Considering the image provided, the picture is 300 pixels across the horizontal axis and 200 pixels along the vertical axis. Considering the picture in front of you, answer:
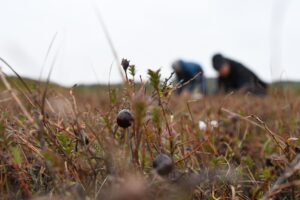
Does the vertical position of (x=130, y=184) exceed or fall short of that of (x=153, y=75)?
it falls short

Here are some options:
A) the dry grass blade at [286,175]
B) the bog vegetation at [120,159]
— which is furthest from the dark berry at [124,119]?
the dry grass blade at [286,175]

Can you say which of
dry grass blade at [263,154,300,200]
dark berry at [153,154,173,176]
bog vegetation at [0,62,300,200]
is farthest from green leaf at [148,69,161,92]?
dry grass blade at [263,154,300,200]

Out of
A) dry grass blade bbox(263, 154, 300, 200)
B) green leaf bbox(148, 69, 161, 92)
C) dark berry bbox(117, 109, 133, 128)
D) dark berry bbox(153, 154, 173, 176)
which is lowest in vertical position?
dry grass blade bbox(263, 154, 300, 200)

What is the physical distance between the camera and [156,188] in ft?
3.26

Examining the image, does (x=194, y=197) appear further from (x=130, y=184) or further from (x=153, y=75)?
(x=130, y=184)

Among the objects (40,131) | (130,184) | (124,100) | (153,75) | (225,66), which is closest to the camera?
(130,184)

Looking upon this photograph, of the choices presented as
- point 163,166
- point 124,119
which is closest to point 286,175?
point 163,166

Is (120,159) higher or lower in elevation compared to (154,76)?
lower

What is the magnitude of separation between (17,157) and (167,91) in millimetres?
409

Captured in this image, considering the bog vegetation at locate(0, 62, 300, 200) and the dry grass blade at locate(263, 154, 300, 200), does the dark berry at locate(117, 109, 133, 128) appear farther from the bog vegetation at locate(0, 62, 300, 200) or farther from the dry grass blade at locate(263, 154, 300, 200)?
the dry grass blade at locate(263, 154, 300, 200)

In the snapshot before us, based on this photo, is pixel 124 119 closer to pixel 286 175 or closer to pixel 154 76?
pixel 154 76

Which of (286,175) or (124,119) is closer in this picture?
(286,175)

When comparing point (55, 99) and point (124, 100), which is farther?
point (55, 99)

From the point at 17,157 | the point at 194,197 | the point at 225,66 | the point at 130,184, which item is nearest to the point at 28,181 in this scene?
the point at 17,157
